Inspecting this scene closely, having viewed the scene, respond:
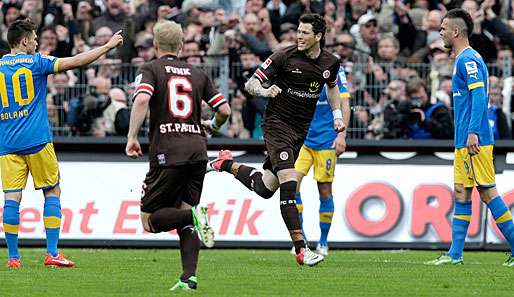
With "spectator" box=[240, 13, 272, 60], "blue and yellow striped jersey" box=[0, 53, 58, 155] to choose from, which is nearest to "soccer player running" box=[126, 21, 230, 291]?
"blue and yellow striped jersey" box=[0, 53, 58, 155]

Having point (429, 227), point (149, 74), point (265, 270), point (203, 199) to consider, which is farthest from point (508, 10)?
point (149, 74)

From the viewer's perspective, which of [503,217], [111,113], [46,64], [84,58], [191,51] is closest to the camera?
[84,58]

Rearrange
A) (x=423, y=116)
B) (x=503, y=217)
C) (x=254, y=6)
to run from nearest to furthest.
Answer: (x=503, y=217) → (x=423, y=116) → (x=254, y=6)

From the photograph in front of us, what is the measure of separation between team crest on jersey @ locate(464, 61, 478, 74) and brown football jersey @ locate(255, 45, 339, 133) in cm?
147

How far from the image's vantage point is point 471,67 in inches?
507

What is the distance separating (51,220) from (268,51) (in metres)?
7.61

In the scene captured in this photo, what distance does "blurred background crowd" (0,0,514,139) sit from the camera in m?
18.5

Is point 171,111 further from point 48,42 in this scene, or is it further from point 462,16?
point 48,42

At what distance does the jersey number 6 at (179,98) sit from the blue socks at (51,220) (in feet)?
10.5

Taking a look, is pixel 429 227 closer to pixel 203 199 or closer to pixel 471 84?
pixel 203 199

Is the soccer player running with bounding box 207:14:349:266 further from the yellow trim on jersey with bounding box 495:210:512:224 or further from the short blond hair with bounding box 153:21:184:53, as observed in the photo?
the short blond hair with bounding box 153:21:184:53

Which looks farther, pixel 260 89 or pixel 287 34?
pixel 287 34

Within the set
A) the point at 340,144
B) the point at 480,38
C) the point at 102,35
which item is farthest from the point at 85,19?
the point at 340,144

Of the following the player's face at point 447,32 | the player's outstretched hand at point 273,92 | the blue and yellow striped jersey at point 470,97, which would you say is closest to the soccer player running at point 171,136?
the player's outstretched hand at point 273,92
